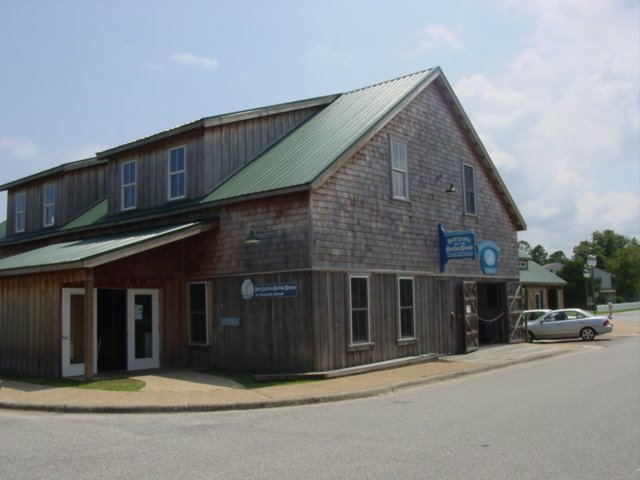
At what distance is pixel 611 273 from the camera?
347ft

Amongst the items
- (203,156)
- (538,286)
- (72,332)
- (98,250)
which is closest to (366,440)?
(98,250)

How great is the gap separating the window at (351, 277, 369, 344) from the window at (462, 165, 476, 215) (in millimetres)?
7267

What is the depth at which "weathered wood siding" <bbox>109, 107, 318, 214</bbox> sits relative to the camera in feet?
62.1

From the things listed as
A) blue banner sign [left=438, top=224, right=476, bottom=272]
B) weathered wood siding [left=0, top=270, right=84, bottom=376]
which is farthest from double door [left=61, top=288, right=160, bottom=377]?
blue banner sign [left=438, top=224, right=476, bottom=272]

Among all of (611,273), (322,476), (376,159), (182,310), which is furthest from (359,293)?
(611,273)

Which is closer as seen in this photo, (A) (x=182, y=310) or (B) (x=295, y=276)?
(B) (x=295, y=276)

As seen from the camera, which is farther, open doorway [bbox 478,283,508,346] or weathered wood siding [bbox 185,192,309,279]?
open doorway [bbox 478,283,508,346]

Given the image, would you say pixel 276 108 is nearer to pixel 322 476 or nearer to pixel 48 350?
pixel 48 350

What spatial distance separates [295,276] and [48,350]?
21.5ft

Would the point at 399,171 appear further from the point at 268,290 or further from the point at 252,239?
the point at 268,290

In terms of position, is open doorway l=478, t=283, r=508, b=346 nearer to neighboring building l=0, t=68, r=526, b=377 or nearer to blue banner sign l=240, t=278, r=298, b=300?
neighboring building l=0, t=68, r=526, b=377

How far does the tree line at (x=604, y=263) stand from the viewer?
65.8 meters

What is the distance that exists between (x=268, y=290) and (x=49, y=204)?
47.8ft

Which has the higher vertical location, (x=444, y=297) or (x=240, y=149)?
(x=240, y=149)
